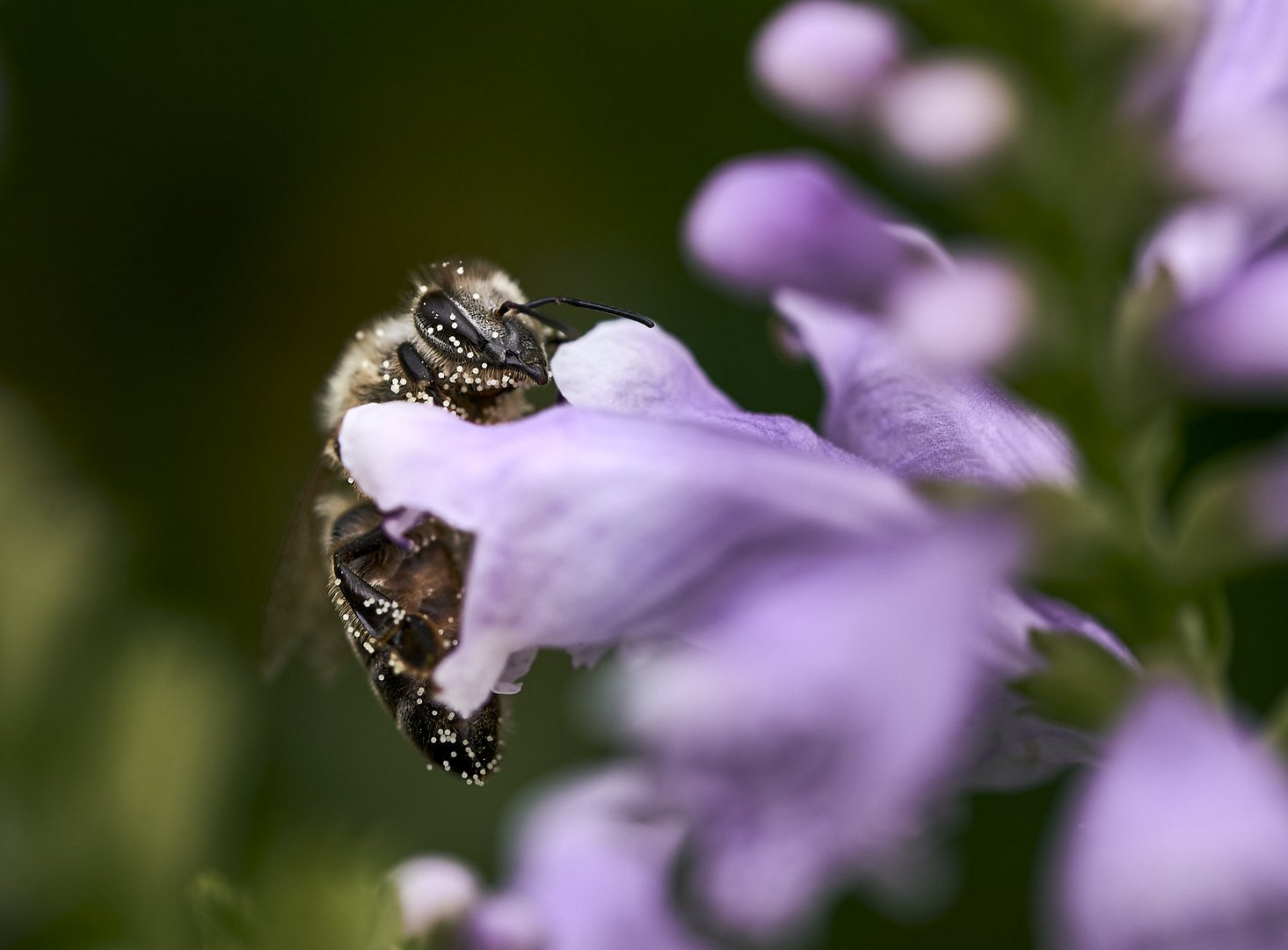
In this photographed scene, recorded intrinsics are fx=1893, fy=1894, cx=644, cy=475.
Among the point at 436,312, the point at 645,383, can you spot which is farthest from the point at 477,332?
the point at 645,383

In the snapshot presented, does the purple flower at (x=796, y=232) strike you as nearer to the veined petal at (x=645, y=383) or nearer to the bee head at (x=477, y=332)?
the veined petal at (x=645, y=383)

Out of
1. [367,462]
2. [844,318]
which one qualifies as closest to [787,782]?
[367,462]

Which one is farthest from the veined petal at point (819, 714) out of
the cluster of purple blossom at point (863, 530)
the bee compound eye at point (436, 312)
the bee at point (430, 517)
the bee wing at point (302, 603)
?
the bee wing at point (302, 603)

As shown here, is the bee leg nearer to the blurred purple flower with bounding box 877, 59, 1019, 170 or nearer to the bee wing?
the bee wing

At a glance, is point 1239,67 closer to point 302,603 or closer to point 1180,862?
point 1180,862

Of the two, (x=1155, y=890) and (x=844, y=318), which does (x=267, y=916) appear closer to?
(x=844, y=318)

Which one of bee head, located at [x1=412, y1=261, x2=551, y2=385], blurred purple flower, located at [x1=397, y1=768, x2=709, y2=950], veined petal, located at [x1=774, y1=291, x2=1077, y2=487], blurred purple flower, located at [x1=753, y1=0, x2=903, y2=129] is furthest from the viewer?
bee head, located at [x1=412, y1=261, x2=551, y2=385]

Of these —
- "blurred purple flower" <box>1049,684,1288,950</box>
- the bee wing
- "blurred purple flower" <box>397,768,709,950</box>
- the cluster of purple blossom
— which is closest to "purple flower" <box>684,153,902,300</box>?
the cluster of purple blossom
